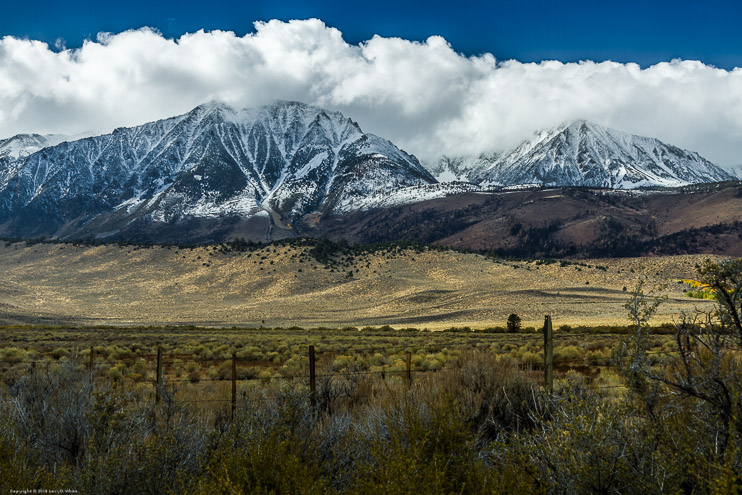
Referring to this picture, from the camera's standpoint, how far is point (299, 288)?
92.8 metres

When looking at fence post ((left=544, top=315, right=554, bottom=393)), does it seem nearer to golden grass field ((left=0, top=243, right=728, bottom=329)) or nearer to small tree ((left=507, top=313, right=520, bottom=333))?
small tree ((left=507, top=313, right=520, bottom=333))

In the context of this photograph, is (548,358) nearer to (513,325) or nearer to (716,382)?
(716,382)

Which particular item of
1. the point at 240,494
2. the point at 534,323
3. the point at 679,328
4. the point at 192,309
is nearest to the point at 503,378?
the point at 679,328

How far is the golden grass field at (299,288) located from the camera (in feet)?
232

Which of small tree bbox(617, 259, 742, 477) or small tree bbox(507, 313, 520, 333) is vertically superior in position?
small tree bbox(617, 259, 742, 477)

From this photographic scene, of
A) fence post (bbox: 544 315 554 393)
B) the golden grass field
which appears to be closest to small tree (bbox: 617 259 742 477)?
fence post (bbox: 544 315 554 393)

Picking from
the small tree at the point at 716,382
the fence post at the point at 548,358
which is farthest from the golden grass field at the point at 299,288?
the small tree at the point at 716,382

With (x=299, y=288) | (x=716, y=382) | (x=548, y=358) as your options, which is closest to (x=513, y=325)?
(x=548, y=358)

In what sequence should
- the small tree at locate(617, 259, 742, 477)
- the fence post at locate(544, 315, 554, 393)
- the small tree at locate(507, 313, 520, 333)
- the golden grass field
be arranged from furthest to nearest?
the golden grass field
the small tree at locate(507, 313, 520, 333)
the fence post at locate(544, 315, 554, 393)
the small tree at locate(617, 259, 742, 477)

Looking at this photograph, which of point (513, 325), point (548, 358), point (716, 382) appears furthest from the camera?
point (513, 325)

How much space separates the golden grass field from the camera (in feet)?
232

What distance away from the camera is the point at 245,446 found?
6715mm

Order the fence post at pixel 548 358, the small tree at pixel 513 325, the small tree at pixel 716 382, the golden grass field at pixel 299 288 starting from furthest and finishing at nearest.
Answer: the golden grass field at pixel 299 288, the small tree at pixel 513 325, the fence post at pixel 548 358, the small tree at pixel 716 382

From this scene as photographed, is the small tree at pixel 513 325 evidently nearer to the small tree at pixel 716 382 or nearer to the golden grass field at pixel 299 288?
the golden grass field at pixel 299 288
